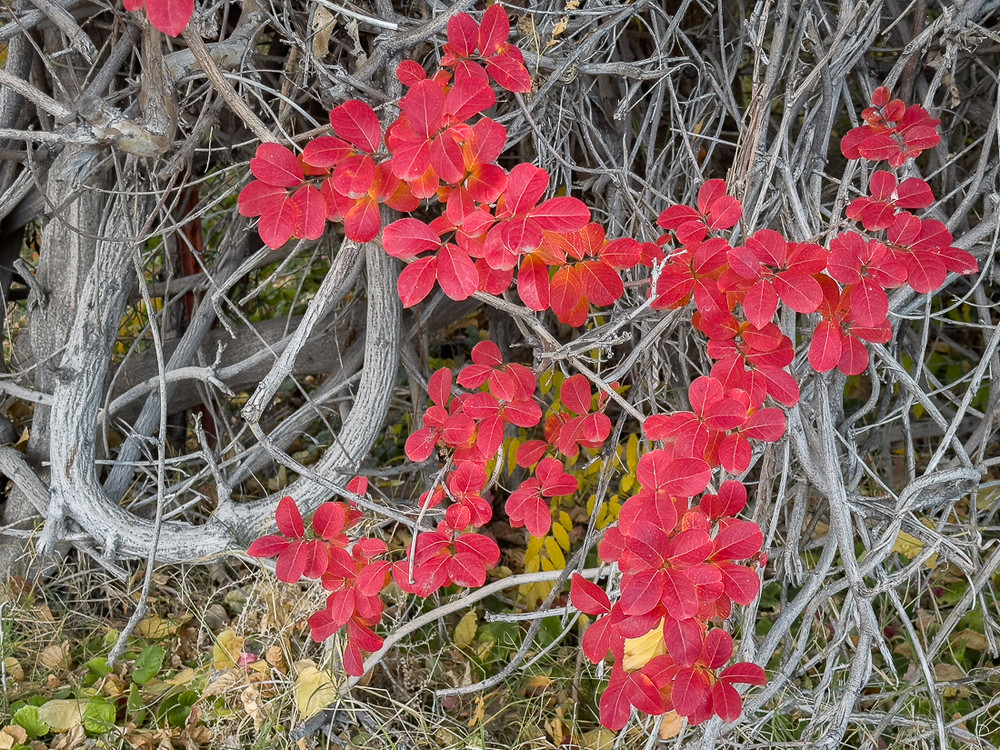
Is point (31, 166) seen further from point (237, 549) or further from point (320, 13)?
point (237, 549)

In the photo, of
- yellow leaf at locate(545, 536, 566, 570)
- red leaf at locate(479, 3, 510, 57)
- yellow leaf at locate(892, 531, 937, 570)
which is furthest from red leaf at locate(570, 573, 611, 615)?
yellow leaf at locate(892, 531, 937, 570)

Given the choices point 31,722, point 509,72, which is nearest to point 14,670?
point 31,722

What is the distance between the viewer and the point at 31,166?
57.9 inches

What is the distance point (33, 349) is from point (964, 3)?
6.67 ft

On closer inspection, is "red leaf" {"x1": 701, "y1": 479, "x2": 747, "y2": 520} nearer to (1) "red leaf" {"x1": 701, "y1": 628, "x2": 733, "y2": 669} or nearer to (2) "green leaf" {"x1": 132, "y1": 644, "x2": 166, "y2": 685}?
(1) "red leaf" {"x1": 701, "y1": 628, "x2": 733, "y2": 669}

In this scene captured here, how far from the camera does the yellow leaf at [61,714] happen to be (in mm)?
1595

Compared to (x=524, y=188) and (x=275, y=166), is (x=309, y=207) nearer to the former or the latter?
(x=275, y=166)

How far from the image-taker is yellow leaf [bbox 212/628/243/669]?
1715 mm

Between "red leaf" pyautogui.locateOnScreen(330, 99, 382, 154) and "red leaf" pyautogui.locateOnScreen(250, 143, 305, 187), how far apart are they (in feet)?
0.26

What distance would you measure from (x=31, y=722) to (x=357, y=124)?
1344mm

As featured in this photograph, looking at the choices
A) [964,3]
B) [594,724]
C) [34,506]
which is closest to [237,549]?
[34,506]

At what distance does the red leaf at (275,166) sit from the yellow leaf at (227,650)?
1.07 meters

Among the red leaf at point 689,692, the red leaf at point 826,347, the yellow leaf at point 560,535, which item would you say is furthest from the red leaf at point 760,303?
the yellow leaf at point 560,535

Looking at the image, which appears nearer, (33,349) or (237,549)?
(237,549)
